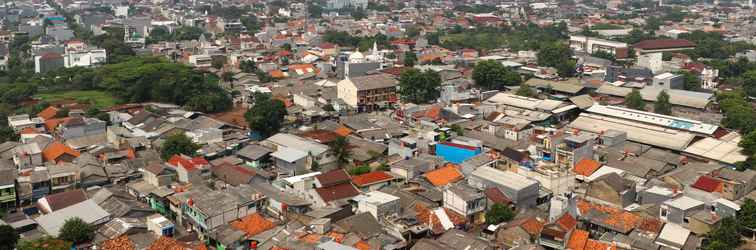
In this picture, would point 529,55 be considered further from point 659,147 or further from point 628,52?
point 659,147

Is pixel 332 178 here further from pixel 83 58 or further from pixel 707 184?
pixel 83 58

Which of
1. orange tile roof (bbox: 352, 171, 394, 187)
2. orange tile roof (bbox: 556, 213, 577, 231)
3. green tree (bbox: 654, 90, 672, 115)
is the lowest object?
orange tile roof (bbox: 556, 213, 577, 231)

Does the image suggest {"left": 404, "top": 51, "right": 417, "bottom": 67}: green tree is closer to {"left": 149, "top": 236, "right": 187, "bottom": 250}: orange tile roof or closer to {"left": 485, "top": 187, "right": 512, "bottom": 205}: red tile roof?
{"left": 485, "top": 187, "right": 512, "bottom": 205}: red tile roof

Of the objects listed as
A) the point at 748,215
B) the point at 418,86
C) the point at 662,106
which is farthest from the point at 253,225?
the point at 662,106

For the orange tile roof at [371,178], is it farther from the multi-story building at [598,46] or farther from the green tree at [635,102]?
the multi-story building at [598,46]

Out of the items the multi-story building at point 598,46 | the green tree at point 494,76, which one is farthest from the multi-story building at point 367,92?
the multi-story building at point 598,46

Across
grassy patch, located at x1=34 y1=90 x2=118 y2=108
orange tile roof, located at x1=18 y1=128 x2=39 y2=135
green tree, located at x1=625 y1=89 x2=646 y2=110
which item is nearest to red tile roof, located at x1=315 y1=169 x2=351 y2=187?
orange tile roof, located at x1=18 y1=128 x2=39 y2=135
